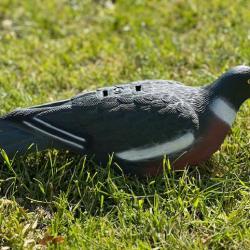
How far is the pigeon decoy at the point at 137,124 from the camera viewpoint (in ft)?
11.1

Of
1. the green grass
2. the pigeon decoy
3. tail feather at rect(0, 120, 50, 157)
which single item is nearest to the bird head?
the pigeon decoy

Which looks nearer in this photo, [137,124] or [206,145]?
[137,124]

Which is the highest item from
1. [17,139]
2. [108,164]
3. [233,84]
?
[233,84]

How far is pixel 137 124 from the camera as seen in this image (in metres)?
3.38

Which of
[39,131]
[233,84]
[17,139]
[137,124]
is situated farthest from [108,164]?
[233,84]

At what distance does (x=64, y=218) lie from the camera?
10.9ft

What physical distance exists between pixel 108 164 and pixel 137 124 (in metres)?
0.30

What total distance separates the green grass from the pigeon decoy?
0.44 feet

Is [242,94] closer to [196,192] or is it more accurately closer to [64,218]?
[196,192]

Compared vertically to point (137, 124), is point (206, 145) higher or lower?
lower

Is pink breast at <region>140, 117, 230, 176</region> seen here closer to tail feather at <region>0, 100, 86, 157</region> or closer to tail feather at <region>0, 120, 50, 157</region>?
tail feather at <region>0, 100, 86, 157</region>

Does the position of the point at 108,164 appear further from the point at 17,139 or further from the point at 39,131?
the point at 17,139

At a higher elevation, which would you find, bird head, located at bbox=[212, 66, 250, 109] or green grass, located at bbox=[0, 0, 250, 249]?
bird head, located at bbox=[212, 66, 250, 109]

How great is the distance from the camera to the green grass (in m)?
3.22
